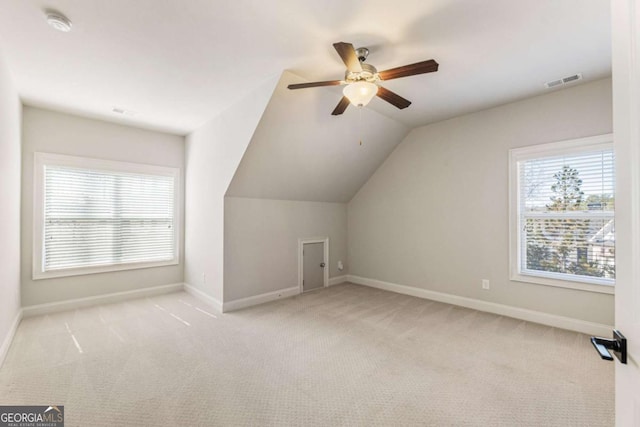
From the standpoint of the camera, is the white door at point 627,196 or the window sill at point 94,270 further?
the window sill at point 94,270

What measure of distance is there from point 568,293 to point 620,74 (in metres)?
3.23

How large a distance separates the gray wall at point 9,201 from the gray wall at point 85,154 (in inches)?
10.4

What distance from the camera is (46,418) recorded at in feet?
5.89

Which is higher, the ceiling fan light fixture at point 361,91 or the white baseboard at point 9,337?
the ceiling fan light fixture at point 361,91

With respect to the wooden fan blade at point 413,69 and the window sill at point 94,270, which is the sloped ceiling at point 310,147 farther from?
the window sill at point 94,270

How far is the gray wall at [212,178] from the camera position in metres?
3.33

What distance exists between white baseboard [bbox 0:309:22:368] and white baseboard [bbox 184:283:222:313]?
1858 millimetres

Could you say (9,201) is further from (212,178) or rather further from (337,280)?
(337,280)

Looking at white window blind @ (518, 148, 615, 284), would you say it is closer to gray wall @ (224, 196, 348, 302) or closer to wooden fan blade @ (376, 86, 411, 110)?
wooden fan blade @ (376, 86, 411, 110)

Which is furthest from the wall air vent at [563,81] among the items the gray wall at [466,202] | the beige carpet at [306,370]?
the beige carpet at [306,370]

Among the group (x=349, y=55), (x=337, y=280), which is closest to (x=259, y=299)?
(x=337, y=280)

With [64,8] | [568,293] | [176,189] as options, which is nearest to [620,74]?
[64,8]

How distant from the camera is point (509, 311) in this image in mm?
3525

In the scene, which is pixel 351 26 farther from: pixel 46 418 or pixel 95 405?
pixel 46 418
